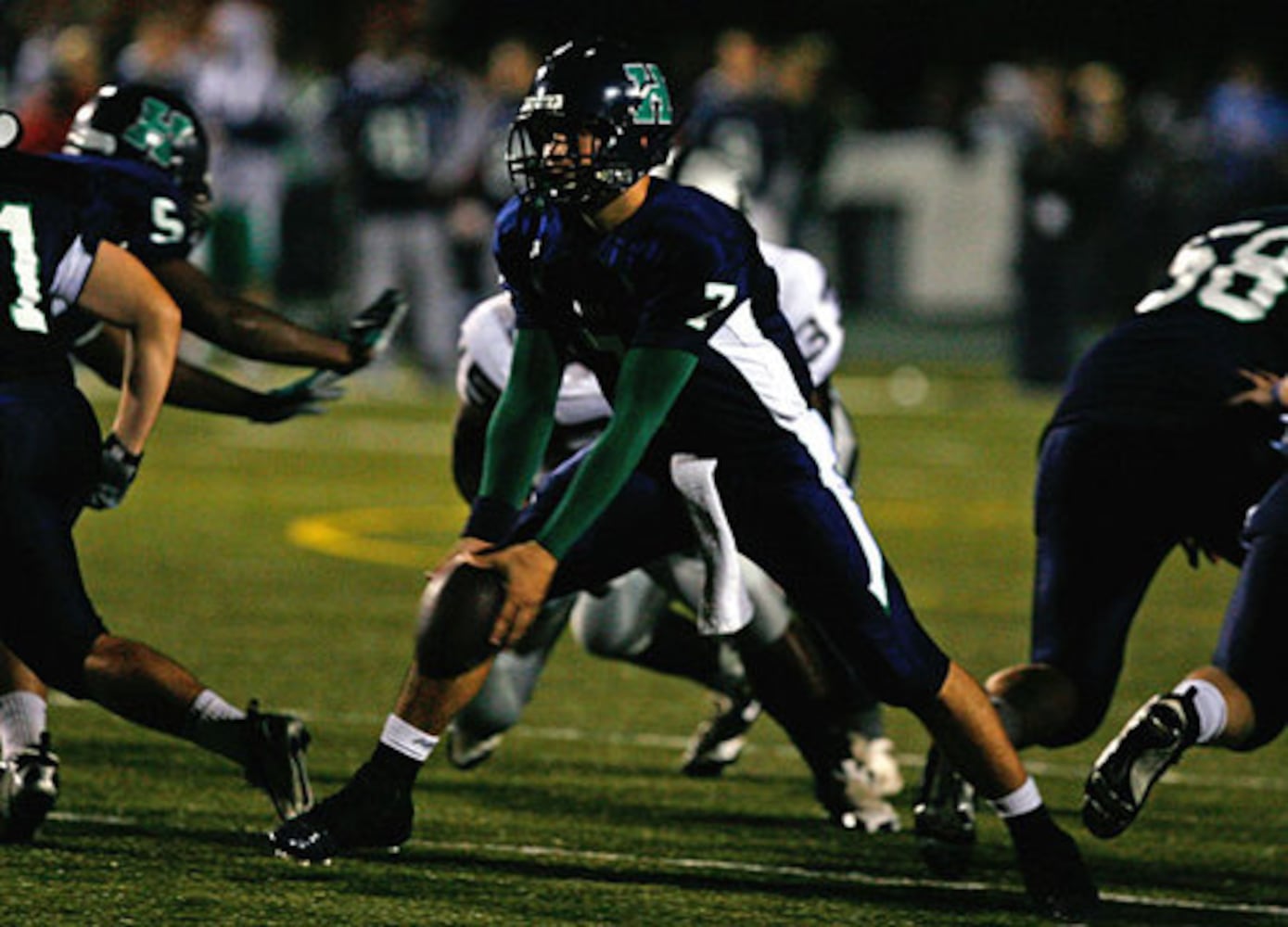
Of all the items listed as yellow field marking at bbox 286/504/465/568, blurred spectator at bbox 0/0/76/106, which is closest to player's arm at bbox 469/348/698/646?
yellow field marking at bbox 286/504/465/568

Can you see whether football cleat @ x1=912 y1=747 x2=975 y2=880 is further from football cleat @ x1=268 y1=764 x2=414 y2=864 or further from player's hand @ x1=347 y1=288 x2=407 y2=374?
player's hand @ x1=347 y1=288 x2=407 y2=374

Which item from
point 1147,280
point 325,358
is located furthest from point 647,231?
point 1147,280

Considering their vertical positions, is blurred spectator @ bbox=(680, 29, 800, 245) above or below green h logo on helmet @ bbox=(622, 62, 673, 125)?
below

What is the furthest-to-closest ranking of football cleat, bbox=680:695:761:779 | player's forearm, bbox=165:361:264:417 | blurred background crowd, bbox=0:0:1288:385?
blurred background crowd, bbox=0:0:1288:385 < football cleat, bbox=680:695:761:779 < player's forearm, bbox=165:361:264:417

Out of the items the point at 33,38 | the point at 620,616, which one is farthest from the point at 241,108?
the point at 620,616

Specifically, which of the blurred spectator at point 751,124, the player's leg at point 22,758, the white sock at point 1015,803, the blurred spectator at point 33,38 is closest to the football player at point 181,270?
the player's leg at point 22,758

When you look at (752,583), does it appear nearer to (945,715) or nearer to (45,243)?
(945,715)

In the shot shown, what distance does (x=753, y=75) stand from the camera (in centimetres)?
Answer: 1581

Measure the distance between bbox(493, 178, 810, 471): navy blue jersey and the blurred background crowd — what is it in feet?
31.8

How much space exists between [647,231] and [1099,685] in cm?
122

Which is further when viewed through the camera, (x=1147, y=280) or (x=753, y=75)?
(x=1147, y=280)

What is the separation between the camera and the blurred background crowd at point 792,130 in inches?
605

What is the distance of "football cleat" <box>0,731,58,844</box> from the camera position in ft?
16.7

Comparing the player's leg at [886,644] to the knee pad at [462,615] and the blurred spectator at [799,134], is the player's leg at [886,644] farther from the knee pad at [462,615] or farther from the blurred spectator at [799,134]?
the blurred spectator at [799,134]
